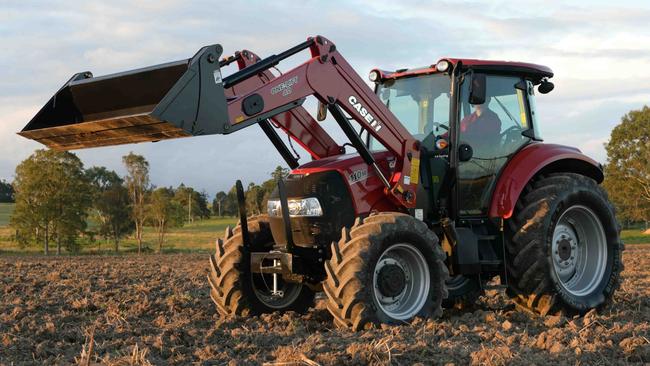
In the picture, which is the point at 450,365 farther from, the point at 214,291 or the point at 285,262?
the point at 214,291

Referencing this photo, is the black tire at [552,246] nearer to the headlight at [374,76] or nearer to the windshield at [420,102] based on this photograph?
the windshield at [420,102]

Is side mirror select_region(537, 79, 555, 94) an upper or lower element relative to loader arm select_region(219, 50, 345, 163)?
upper

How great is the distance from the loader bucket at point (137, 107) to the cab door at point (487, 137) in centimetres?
295

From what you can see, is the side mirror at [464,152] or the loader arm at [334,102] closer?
the loader arm at [334,102]

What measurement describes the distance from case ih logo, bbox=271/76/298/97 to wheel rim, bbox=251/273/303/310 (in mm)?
2116

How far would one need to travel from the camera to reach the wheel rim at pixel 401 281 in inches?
263

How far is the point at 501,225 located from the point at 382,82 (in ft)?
7.10

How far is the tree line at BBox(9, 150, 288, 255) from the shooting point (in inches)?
1626

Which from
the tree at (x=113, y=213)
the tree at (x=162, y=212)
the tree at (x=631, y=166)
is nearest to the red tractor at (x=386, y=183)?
the tree at (x=162, y=212)

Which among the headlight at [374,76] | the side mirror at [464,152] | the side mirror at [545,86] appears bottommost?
the side mirror at [464,152]

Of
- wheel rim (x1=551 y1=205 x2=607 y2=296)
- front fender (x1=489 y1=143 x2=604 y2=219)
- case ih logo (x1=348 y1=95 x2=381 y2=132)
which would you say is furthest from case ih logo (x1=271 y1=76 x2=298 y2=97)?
wheel rim (x1=551 y1=205 x2=607 y2=296)

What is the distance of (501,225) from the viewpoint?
305 inches

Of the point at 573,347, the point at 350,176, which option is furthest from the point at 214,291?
the point at 573,347

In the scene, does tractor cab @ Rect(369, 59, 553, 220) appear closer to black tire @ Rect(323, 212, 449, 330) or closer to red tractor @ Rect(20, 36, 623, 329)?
red tractor @ Rect(20, 36, 623, 329)
